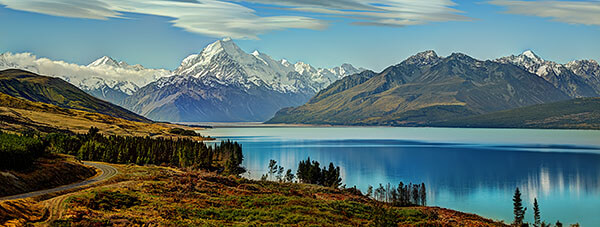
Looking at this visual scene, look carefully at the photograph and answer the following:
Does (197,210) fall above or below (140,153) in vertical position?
below

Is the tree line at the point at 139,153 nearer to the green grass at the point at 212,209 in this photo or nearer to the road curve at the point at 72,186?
the road curve at the point at 72,186

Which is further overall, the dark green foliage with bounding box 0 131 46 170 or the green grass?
the dark green foliage with bounding box 0 131 46 170

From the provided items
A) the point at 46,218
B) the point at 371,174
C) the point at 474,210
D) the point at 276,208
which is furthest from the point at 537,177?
the point at 46,218

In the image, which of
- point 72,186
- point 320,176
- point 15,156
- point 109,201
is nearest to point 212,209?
point 109,201

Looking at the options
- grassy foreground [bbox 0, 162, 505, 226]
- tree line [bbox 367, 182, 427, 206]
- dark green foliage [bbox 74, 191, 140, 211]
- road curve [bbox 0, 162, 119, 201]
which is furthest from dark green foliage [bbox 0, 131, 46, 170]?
tree line [bbox 367, 182, 427, 206]

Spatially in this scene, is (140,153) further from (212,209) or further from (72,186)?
(212,209)

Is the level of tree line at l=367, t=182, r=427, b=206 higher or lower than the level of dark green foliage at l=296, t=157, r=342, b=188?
lower

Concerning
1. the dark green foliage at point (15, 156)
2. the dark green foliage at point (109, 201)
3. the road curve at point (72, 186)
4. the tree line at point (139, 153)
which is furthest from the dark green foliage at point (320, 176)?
the dark green foliage at point (109, 201)

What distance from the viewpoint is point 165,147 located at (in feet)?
556

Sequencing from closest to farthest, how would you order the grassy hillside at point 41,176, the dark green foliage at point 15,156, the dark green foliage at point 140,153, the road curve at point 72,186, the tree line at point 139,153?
the road curve at point 72,186
the grassy hillside at point 41,176
the dark green foliage at point 15,156
the tree line at point 139,153
the dark green foliage at point 140,153

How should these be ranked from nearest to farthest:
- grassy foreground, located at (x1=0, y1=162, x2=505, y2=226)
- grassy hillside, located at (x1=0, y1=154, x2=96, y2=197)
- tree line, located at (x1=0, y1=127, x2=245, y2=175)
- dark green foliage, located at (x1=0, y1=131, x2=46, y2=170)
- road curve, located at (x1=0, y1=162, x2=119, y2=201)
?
grassy foreground, located at (x1=0, y1=162, x2=505, y2=226) → road curve, located at (x1=0, y1=162, x2=119, y2=201) → grassy hillside, located at (x1=0, y1=154, x2=96, y2=197) → dark green foliage, located at (x1=0, y1=131, x2=46, y2=170) → tree line, located at (x1=0, y1=127, x2=245, y2=175)

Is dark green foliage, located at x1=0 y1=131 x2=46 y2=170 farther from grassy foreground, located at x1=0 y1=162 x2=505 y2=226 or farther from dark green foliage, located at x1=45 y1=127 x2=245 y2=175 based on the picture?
dark green foliage, located at x1=45 y1=127 x2=245 y2=175

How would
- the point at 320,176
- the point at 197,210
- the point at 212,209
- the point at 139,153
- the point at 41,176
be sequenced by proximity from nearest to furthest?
1. the point at 197,210
2. the point at 212,209
3. the point at 41,176
4. the point at 320,176
5. the point at 139,153

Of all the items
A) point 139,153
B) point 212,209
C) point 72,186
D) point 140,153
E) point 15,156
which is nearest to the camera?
point 212,209
